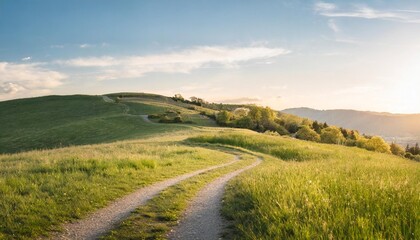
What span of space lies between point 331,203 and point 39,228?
25.8ft

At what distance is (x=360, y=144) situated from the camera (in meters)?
94.0

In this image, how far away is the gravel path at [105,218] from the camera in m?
9.44

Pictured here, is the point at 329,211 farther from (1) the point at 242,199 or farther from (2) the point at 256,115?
(2) the point at 256,115

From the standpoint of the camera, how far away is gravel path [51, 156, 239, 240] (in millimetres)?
9438

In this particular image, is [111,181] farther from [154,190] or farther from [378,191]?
[378,191]

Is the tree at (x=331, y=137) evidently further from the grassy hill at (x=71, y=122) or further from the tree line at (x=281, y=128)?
the grassy hill at (x=71, y=122)

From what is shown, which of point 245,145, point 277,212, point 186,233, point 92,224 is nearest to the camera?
point 277,212

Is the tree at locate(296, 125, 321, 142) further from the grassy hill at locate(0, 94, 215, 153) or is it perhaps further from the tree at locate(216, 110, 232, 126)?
the grassy hill at locate(0, 94, 215, 153)

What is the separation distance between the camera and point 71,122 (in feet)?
271

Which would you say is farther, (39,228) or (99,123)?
(99,123)

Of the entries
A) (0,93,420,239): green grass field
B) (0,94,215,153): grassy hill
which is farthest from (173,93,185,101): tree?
(0,93,420,239): green grass field

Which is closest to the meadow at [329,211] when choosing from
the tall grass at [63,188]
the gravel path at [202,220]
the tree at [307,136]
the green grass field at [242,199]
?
the green grass field at [242,199]

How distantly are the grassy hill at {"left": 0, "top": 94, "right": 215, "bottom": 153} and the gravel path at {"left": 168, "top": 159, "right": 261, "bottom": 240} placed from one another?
37.2 metres

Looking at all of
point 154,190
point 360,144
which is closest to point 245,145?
point 154,190
